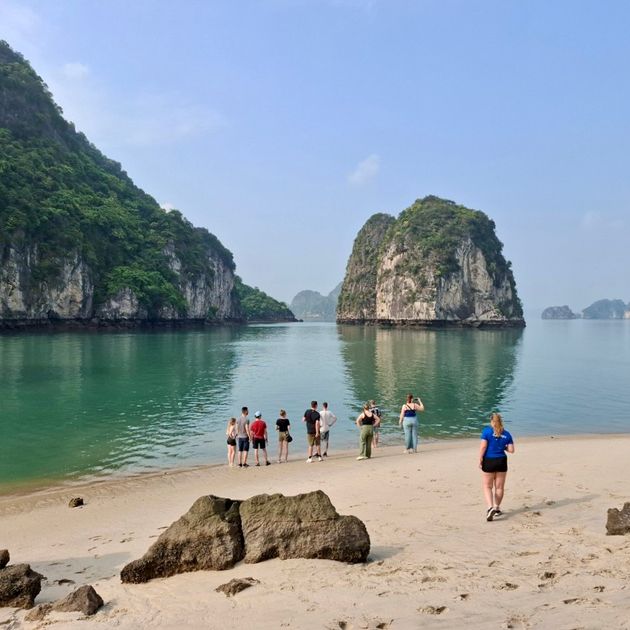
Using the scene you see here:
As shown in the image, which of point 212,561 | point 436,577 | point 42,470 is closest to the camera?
point 436,577

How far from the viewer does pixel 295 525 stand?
6.88 metres

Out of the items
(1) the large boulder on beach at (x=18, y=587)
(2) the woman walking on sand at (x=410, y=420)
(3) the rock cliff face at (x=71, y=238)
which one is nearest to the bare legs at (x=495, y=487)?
(1) the large boulder on beach at (x=18, y=587)

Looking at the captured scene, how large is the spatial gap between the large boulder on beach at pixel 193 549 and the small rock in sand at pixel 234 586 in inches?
23.1

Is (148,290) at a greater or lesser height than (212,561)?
greater

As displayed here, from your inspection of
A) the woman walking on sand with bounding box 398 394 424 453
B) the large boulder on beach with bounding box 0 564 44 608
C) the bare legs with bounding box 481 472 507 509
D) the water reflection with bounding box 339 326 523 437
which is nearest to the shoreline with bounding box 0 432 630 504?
the woman walking on sand with bounding box 398 394 424 453

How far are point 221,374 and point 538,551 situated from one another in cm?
3508

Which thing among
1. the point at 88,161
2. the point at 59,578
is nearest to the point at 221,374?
the point at 59,578

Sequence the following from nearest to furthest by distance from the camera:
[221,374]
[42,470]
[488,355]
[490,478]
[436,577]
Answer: [436,577] → [490,478] → [42,470] → [221,374] → [488,355]

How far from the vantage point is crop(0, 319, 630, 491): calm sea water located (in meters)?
18.0

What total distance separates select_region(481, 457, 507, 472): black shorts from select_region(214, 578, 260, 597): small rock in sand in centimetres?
457

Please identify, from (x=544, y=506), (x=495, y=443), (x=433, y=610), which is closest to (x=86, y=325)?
(x=495, y=443)

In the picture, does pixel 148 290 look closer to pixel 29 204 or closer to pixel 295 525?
pixel 29 204

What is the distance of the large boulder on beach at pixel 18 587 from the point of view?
612 centimetres

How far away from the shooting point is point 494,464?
28.8 feet
